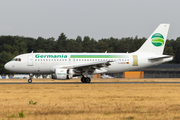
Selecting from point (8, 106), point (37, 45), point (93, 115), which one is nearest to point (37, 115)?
point (93, 115)

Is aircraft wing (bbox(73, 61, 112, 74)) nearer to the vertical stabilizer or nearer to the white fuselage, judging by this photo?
the white fuselage

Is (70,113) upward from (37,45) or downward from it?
downward

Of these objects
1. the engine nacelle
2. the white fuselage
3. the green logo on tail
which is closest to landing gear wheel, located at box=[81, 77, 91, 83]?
the white fuselage

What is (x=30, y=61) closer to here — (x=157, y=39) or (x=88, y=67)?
(x=88, y=67)

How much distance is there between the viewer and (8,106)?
15562mm

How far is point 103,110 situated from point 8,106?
16.7ft

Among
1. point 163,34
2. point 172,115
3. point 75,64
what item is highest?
point 163,34

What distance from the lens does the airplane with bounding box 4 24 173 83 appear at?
3784 cm

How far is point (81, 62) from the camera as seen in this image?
39.9 metres

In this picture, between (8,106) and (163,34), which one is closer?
(8,106)

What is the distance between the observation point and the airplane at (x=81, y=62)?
37844mm

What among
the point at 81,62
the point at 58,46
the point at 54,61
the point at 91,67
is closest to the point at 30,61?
the point at 54,61

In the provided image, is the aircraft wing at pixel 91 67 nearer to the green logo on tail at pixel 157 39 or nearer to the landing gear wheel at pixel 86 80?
the landing gear wheel at pixel 86 80

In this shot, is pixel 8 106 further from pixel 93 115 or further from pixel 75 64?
pixel 75 64
